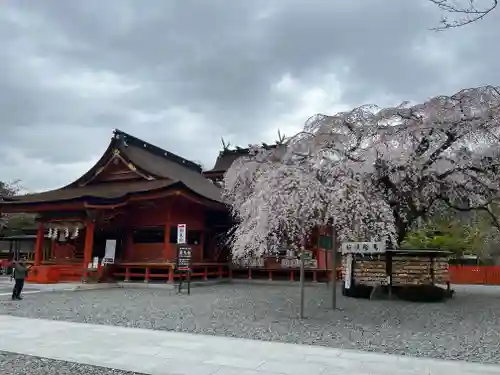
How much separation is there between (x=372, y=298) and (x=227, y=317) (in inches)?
232

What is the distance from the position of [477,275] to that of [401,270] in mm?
16548

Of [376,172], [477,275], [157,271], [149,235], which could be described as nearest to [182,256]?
[157,271]

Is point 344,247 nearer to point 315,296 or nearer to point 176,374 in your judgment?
point 315,296

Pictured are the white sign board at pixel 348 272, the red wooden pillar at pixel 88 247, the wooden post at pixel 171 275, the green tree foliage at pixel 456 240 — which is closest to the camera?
the white sign board at pixel 348 272

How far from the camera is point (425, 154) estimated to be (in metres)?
12.8

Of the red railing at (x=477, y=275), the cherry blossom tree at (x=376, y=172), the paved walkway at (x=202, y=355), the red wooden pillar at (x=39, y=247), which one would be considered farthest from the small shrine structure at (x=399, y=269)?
the red railing at (x=477, y=275)

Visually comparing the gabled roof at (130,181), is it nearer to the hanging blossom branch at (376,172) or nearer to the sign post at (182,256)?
the sign post at (182,256)

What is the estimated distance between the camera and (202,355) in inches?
254

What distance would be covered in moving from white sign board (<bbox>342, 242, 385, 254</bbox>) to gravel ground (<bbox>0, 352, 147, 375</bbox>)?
6.84m

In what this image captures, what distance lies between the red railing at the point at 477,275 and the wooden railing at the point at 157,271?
1615cm

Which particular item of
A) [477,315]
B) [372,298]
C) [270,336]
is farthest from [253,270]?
[270,336]

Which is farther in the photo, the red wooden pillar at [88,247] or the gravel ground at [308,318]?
the red wooden pillar at [88,247]

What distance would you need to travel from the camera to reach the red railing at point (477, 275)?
1056 inches

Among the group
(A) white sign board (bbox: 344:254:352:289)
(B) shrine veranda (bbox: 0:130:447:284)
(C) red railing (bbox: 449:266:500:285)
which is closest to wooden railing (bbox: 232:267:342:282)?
(B) shrine veranda (bbox: 0:130:447:284)
